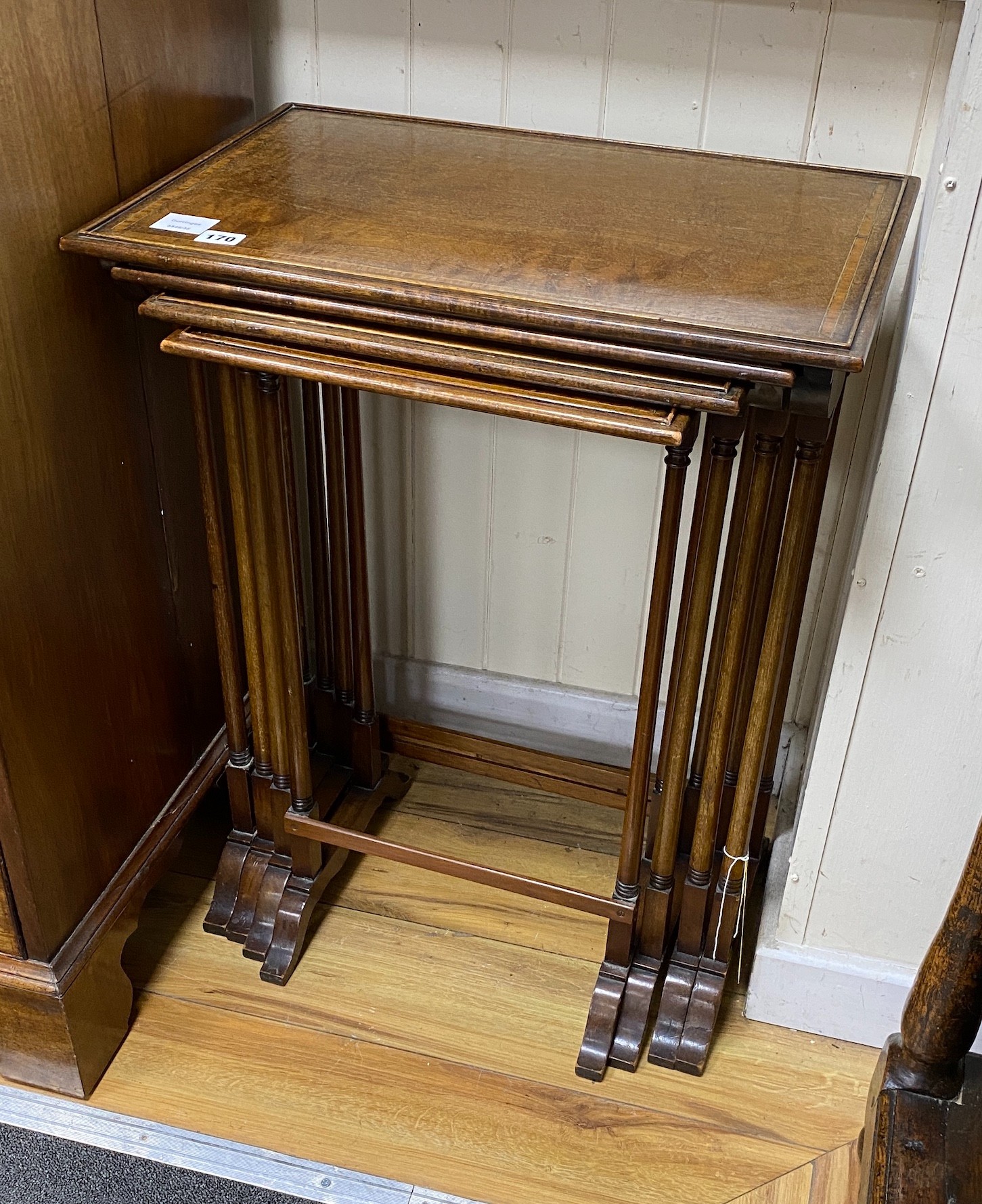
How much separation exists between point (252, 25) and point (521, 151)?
436 millimetres

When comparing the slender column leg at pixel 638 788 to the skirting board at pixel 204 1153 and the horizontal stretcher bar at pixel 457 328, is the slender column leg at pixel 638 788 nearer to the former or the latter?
the horizontal stretcher bar at pixel 457 328

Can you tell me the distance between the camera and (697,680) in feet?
4.60

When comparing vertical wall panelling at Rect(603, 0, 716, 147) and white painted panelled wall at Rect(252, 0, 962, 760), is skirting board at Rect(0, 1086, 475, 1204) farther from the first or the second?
vertical wall panelling at Rect(603, 0, 716, 147)

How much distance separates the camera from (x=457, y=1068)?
63.9 inches

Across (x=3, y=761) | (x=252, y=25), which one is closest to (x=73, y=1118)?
(x=3, y=761)

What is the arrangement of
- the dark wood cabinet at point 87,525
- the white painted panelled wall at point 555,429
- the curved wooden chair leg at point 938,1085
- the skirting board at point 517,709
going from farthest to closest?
the skirting board at point 517,709
the white painted panelled wall at point 555,429
the dark wood cabinet at point 87,525
the curved wooden chair leg at point 938,1085

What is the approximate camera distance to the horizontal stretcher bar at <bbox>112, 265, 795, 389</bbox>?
110 centimetres

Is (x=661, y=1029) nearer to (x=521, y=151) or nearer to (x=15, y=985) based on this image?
(x=15, y=985)

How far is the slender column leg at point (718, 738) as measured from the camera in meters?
1.28

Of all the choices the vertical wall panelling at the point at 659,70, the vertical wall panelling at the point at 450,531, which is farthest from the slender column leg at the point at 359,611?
the vertical wall panelling at the point at 659,70

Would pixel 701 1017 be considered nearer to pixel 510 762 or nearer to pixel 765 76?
pixel 510 762

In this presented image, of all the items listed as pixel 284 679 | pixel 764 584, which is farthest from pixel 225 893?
pixel 764 584

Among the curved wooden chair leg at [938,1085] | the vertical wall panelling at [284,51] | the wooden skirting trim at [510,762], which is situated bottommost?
the wooden skirting trim at [510,762]

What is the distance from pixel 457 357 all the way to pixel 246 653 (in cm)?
60
